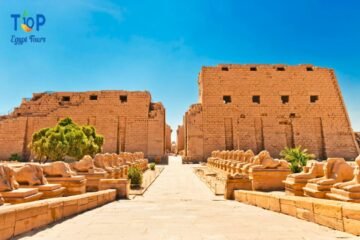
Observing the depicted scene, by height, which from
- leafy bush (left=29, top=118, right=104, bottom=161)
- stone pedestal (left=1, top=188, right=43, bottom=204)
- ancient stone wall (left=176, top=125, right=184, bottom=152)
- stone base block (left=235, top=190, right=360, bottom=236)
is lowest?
stone base block (left=235, top=190, right=360, bottom=236)

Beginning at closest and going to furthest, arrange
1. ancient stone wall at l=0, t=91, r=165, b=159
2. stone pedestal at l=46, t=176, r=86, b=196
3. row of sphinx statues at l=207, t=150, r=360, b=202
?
row of sphinx statues at l=207, t=150, r=360, b=202 → stone pedestal at l=46, t=176, r=86, b=196 → ancient stone wall at l=0, t=91, r=165, b=159

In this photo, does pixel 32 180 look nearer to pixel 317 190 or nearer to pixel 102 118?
pixel 317 190

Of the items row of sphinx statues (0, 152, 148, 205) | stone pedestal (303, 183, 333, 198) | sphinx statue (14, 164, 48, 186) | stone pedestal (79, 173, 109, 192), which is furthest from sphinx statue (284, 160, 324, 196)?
sphinx statue (14, 164, 48, 186)

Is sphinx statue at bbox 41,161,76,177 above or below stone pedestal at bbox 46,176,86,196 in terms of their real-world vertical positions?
→ above

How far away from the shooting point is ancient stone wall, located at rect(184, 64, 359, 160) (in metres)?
28.7

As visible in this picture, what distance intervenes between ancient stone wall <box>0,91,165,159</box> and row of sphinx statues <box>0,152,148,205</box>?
17.6m

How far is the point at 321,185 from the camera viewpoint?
5.41 m

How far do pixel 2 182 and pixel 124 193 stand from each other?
3.65m

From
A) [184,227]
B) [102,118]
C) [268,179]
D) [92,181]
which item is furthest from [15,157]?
[184,227]

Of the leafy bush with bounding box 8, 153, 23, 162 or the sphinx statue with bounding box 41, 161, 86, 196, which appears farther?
the leafy bush with bounding box 8, 153, 23, 162

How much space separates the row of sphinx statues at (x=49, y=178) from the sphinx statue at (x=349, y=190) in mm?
5303

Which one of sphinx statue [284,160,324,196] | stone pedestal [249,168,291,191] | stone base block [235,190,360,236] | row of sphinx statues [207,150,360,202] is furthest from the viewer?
stone pedestal [249,168,291,191]

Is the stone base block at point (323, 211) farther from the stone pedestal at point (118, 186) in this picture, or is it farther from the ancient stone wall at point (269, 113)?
the ancient stone wall at point (269, 113)

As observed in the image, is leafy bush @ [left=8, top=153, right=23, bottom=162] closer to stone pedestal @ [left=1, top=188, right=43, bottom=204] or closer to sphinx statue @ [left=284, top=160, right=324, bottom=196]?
stone pedestal @ [left=1, top=188, right=43, bottom=204]
